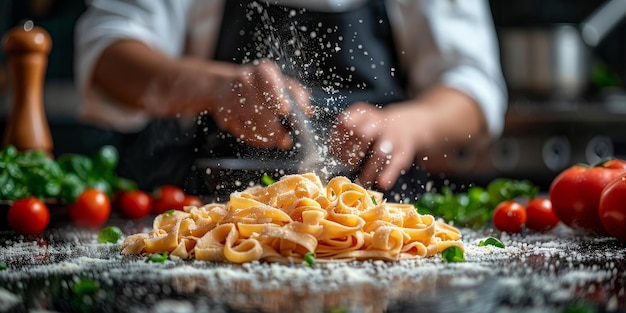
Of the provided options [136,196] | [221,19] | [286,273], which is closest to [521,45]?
[221,19]

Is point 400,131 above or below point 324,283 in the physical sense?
above

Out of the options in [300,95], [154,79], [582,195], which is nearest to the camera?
[300,95]

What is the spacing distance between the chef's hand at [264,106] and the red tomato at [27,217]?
1.66ft

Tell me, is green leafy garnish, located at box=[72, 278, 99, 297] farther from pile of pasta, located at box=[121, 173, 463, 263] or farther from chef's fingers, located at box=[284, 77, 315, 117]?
chef's fingers, located at box=[284, 77, 315, 117]

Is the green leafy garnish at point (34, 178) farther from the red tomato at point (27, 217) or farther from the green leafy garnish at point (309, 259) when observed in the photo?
the green leafy garnish at point (309, 259)

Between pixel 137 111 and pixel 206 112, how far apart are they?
113 centimetres

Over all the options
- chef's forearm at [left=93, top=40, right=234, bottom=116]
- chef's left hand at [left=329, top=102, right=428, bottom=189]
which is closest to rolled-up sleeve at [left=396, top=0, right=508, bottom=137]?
chef's forearm at [left=93, top=40, right=234, bottom=116]

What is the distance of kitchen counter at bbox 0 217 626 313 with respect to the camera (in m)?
0.96

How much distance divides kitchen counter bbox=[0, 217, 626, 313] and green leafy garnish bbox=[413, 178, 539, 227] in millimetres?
406

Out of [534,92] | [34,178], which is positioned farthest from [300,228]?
[534,92]

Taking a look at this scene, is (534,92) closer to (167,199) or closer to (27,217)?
(167,199)

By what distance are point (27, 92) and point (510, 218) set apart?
1.34 meters

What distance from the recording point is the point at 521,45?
13.9 ft

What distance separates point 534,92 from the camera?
421cm
